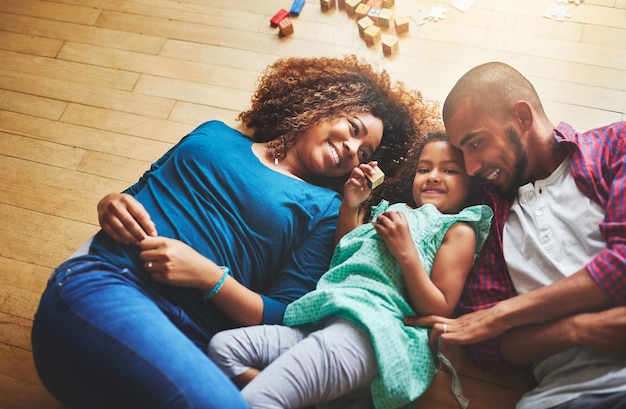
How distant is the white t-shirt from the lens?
4.80 feet

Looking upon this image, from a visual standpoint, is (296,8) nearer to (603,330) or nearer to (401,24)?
(401,24)

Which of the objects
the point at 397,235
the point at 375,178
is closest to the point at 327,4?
the point at 375,178

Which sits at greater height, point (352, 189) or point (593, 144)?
point (593, 144)

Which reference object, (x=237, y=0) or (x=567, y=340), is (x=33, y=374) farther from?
(x=237, y=0)

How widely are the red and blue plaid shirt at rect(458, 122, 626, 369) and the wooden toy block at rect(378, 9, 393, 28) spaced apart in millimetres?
1021

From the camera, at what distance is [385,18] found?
8.25ft

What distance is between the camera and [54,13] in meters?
2.82

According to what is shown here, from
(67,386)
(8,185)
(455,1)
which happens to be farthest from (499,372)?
(8,185)

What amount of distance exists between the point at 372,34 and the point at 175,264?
1396 mm

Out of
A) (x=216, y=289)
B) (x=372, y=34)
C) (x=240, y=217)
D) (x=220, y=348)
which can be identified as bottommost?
(x=220, y=348)

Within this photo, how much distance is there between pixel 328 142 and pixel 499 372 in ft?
2.82

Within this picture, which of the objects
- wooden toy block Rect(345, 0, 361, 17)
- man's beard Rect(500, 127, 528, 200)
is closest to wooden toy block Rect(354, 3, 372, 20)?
wooden toy block Rect(345, 0, 361, 17)

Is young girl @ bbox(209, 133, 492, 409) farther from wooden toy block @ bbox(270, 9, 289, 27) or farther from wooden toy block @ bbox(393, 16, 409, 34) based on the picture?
wooden toy block @ bbox(270, 9, 289, 27)

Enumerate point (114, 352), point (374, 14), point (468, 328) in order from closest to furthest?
1. point (114, 352)
2. point (468, 328)
3. point (374, 14)
